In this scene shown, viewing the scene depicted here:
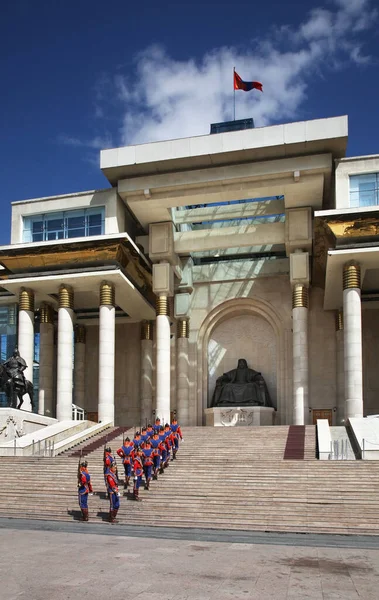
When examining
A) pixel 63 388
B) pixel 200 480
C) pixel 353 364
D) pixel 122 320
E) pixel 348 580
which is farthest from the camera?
pixel 122 320

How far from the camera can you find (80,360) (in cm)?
3797

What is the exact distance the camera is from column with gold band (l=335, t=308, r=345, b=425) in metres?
33.6

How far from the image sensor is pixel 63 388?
30.8 metres

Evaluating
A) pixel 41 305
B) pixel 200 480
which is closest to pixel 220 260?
pixel 41 305

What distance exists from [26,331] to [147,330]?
282 inches

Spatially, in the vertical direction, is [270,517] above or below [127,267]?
below

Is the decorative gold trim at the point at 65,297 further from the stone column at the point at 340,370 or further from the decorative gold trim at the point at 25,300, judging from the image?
the stone column at the point at 340,370

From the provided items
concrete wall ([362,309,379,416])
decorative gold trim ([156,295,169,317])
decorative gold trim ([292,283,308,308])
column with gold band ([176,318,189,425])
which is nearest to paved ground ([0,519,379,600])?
decorative gold trim ([292,283,308,308])

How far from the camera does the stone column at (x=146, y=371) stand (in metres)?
36.5

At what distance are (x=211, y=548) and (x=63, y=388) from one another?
19356 millimetres

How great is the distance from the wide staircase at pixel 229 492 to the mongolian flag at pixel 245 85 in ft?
55.6

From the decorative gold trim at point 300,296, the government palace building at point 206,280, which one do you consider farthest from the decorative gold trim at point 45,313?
the decorative gold trim at point 300,296

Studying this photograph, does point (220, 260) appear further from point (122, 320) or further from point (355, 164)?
point (355, 164)

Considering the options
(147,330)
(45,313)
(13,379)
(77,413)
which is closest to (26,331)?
(45,313)
